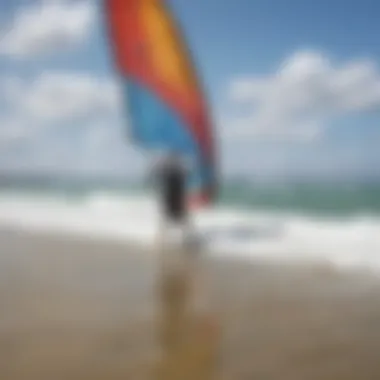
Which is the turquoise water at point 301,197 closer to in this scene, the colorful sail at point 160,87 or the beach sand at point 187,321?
the colorful sail at point 160,87

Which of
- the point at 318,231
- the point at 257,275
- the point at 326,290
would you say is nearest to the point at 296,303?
the point at 326,290

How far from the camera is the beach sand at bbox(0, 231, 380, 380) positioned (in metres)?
2.97

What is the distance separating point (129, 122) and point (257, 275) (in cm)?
229

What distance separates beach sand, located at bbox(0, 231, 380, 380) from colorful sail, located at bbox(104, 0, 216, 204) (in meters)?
1.37

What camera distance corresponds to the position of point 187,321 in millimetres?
3809

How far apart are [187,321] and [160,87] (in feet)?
11.9

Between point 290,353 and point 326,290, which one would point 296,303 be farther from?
point 290,353

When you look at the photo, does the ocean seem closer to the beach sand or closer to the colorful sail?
the beach sand

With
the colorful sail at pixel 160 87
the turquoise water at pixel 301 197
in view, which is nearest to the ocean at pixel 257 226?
the turquoise water at pixel 301 197

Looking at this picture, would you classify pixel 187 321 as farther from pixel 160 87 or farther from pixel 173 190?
pixel 160 87

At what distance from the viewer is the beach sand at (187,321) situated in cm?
297

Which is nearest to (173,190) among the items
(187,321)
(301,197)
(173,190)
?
(173,190)

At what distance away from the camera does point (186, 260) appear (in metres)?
6.19

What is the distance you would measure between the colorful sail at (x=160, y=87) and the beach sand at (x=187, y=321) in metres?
1.37
